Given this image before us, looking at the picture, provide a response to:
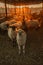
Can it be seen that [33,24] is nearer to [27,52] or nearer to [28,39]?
[28,39]

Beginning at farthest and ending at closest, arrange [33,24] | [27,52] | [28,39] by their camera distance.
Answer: [33,24]
[28,39]
[27,52]

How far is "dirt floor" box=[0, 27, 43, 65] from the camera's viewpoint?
271cm

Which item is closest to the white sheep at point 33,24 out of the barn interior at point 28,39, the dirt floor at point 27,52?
the barn interior at point 28,39

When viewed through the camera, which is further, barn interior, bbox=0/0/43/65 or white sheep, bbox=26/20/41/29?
white sheep, bbox=26/20/41/29

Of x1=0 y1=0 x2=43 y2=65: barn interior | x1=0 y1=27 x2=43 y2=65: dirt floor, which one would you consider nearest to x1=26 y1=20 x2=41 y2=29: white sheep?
x1=0 y1=0 x2=43 y2=65: barn interior

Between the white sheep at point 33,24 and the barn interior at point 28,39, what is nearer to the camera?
the barn interior at point 28,39

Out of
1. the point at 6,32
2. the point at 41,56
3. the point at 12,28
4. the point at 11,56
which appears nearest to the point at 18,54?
the point at 11,56

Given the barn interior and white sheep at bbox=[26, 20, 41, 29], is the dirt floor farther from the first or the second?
white sheep at bbox=[26, 20, 41, 29]

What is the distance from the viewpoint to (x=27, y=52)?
2.96 metres

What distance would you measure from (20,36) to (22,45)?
163mm

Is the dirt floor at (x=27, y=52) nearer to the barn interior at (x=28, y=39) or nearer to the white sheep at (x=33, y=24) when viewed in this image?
the barn interior at (x=28, y=39)

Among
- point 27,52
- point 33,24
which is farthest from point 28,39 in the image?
point 33,24

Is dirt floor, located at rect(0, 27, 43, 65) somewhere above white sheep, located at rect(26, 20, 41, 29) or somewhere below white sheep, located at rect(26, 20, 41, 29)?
below

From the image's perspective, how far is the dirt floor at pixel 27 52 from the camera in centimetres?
271
